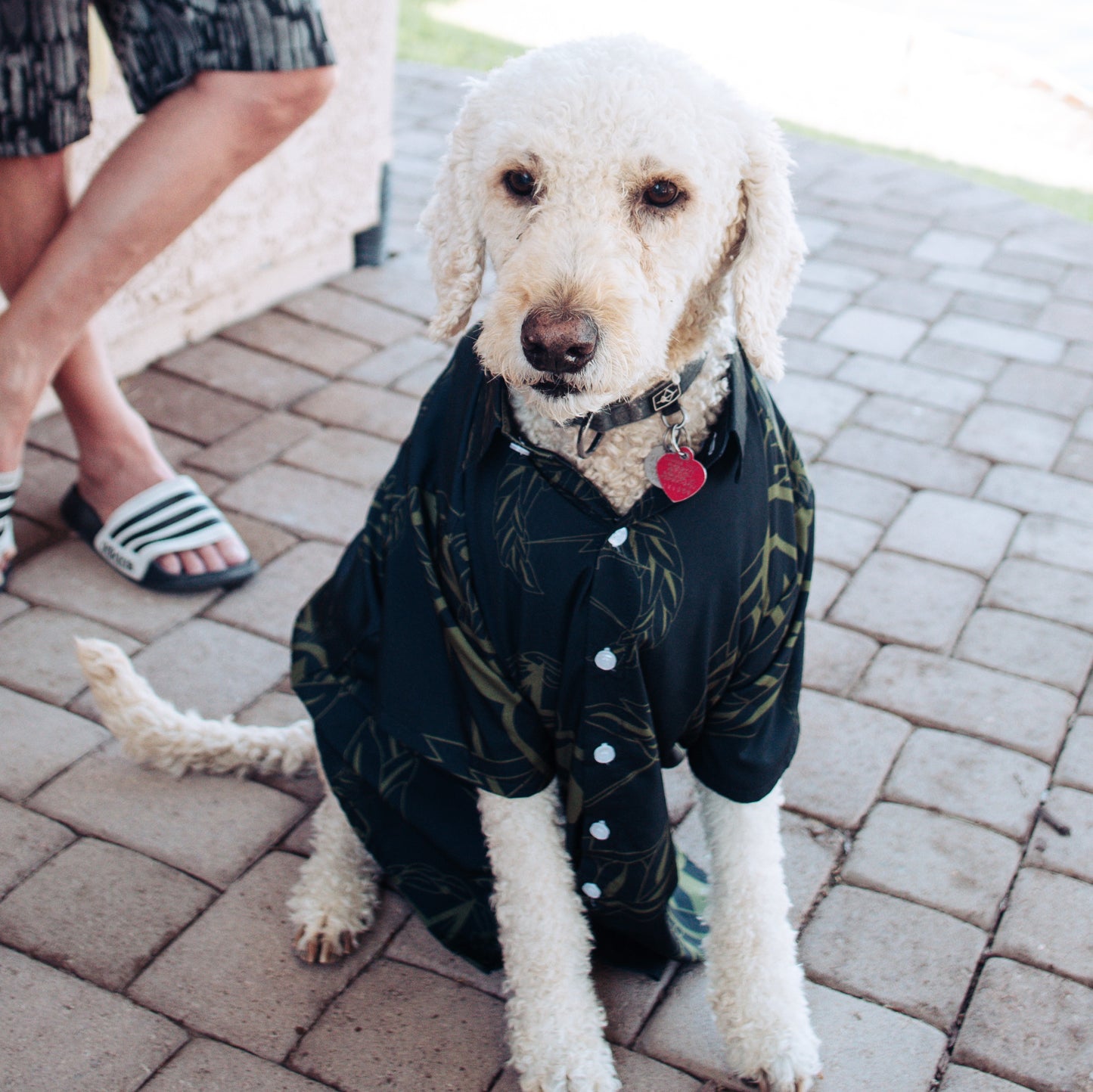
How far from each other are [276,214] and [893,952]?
9.53 ft

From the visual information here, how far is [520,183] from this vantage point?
1.54 m

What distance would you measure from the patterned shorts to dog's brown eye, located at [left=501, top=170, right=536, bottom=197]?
1110mm

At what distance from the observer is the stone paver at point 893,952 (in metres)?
1.84

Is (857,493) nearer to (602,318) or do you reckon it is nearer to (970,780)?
(970,780)

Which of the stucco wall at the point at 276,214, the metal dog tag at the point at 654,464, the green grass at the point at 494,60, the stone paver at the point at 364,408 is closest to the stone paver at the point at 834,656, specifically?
the metal dog tag at the point at 654,464

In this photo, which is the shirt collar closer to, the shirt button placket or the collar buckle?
the collar buckle

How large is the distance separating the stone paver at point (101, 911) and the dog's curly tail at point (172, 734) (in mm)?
187

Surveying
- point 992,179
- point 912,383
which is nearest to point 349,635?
point 912,383

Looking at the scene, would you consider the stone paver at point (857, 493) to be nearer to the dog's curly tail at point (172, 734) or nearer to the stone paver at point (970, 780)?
the stone paver at point (970, 780)

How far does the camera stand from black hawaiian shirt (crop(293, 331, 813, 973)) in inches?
60.4

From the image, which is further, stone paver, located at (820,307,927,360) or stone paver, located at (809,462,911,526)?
stone paver, located at (820,307,927,360)

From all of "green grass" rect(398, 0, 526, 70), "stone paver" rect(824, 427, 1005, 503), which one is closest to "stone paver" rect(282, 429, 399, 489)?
"stone paver" rect(824, 427, 1005, 503)

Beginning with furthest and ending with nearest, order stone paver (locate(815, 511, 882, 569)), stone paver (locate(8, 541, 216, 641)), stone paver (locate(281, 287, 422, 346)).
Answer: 1. stone paver (locate(281, 287, 422, 346))
2. stone paver (locate(815, 511, 882, 569))
3. stone paver (locate(8, 541, 216, 641))

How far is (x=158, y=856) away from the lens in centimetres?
203
